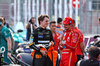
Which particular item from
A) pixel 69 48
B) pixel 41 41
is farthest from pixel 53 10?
pixel 41 41

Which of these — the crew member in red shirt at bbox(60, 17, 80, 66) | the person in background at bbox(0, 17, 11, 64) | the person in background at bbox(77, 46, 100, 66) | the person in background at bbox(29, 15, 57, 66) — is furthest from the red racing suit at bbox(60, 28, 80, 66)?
the person in background at bbox(77, 46, 100, 66)

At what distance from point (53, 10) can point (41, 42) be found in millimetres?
8080

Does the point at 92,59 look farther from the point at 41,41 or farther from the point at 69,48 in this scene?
the point at 69,48

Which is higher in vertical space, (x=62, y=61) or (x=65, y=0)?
(x=65, y=0)

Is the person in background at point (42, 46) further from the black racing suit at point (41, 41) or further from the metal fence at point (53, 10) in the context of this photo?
the metal fence at point (53, 10)

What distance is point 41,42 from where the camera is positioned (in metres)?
6.77

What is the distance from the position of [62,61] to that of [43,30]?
0.90 m

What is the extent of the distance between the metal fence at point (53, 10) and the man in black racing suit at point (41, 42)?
7391 millimetres

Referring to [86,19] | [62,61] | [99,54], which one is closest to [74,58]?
[62,61]

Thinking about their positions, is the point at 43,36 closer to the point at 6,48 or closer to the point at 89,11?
the point at 6,48

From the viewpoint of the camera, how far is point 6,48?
7.89 m

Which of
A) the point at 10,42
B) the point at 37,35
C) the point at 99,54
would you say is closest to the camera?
the point at 99,54

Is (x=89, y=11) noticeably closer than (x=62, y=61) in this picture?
No

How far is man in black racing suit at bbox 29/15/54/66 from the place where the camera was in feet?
22.0
